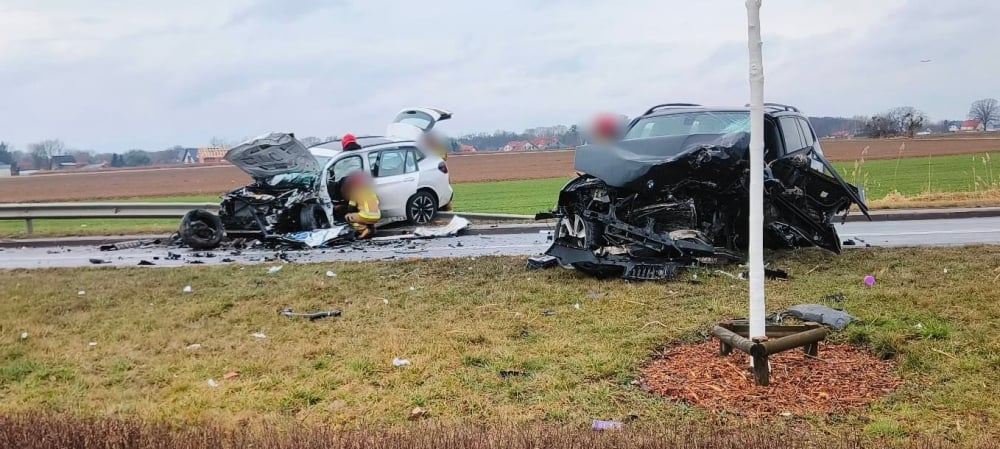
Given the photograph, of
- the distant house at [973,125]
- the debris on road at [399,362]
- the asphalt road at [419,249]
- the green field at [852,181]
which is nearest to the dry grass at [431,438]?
the debris on road at [399,362]

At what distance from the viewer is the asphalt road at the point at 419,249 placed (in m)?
10.1

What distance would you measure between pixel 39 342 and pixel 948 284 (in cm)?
759

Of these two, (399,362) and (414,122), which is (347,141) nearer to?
(414,122)

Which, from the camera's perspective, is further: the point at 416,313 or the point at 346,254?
the point at 346,254

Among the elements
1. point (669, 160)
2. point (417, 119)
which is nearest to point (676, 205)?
point (669, 160)

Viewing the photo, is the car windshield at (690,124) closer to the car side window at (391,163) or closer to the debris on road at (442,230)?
the debris on road at (442,230)

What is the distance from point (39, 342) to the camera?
17.4ft

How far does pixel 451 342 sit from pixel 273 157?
26.9 ft

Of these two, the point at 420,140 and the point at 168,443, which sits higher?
the point at 420,140

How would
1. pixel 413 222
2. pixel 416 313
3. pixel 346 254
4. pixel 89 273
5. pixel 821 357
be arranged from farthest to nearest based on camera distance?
pixel 413 222 → pixel 346 254 → pixel 89 273 → pixel 416 313 → pixel 821 357

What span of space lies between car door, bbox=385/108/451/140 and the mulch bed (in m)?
11.1

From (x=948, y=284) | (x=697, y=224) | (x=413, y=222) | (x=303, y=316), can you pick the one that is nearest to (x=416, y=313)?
(x=303, y=316)

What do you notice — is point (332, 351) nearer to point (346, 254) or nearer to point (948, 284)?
point (948, 284)

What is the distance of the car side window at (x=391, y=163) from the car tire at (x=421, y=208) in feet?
1.99
